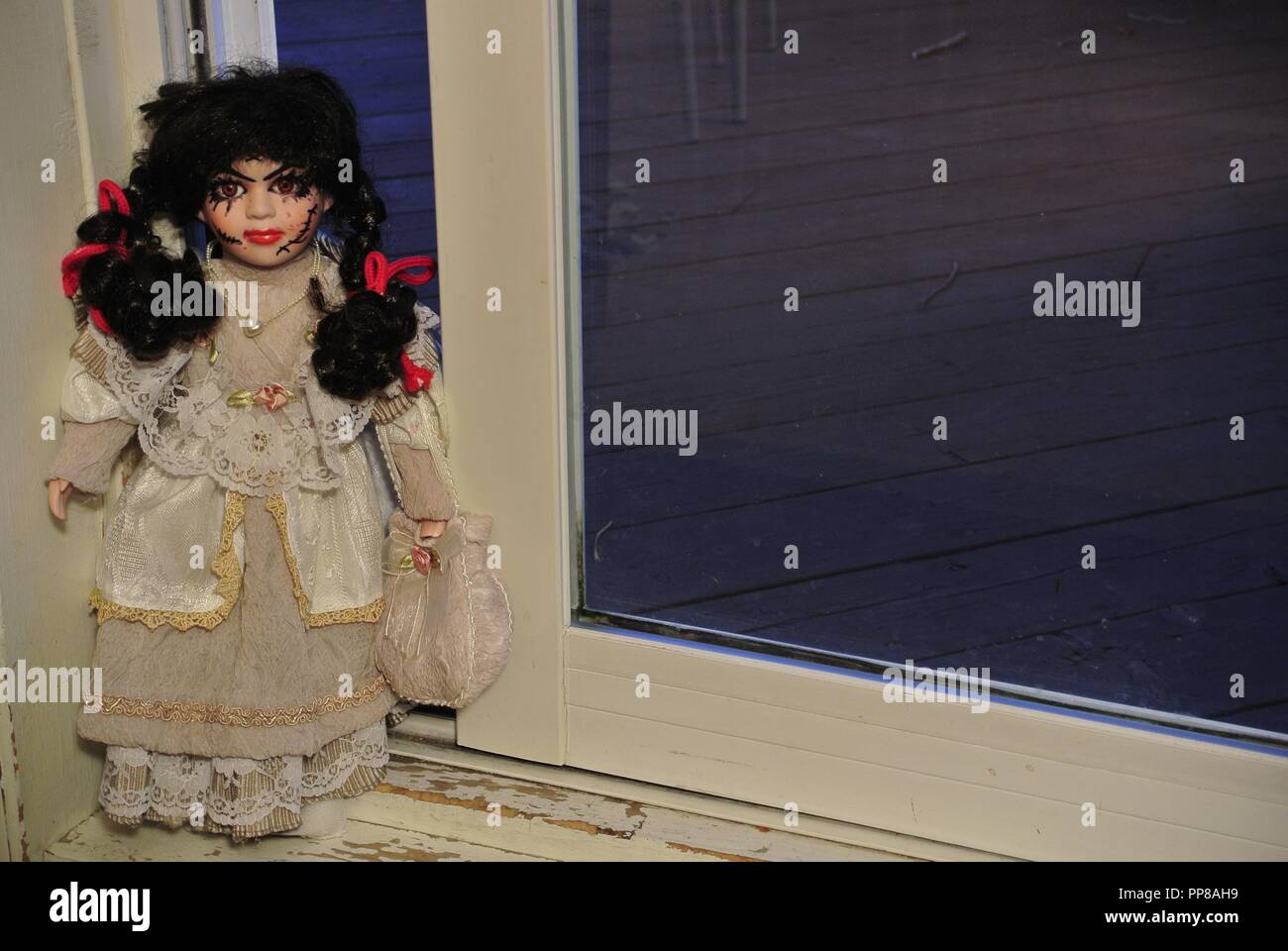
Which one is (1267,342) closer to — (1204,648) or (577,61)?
(1204,648)

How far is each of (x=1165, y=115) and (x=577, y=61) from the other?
557 millimetres

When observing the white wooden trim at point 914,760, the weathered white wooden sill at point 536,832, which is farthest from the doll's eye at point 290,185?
the weathered white wooden sill at point 536,832

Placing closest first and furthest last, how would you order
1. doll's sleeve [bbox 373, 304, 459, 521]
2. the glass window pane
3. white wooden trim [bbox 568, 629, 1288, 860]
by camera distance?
the glass window pane
white wooden trim [bbox 568, 629, 1288, 860]
doll's sleeve [bbox 373, 304, 459, 521]

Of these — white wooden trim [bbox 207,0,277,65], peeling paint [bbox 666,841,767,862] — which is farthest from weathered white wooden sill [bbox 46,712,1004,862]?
white wooden trim [bbox 207,0,277,65]

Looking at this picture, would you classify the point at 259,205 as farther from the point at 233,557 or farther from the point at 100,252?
the point at 233,557

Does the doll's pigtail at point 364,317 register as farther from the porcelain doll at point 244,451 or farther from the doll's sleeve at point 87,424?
the doll's sleeve at point 87,424

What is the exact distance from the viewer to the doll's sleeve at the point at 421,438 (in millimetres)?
1466

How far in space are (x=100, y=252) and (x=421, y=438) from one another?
36 cm

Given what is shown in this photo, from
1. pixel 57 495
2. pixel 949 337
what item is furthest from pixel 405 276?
pixel 949 337

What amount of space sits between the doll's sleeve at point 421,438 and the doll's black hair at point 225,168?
0.13ft

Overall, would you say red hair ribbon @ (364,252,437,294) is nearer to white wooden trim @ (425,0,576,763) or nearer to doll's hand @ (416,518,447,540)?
white wooden trim @ (425,0,576,763)

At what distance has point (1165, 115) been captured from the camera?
1221 mm

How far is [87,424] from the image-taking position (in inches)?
56.4

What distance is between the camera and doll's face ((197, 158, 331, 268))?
54.0 inches
